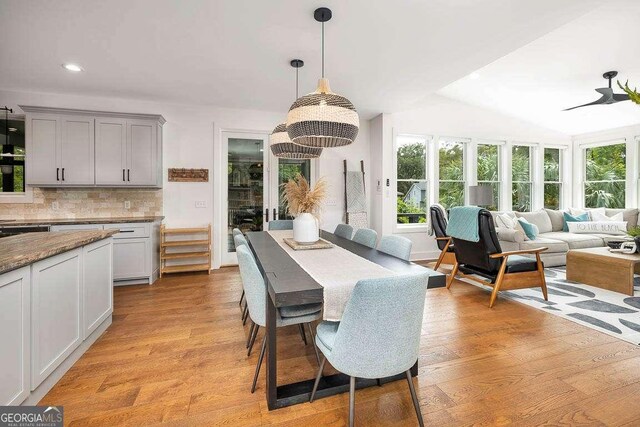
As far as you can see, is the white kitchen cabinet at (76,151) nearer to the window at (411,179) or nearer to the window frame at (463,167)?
the window at (411,179)

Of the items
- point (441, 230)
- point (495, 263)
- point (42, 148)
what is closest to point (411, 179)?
point (441, 230)

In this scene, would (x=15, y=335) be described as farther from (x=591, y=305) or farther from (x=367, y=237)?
(x=591, y=305)

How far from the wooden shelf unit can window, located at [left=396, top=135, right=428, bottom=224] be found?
11.4 ft

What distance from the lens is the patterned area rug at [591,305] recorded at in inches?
104

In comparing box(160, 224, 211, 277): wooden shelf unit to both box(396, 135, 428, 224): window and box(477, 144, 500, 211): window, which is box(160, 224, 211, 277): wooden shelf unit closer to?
box(396, 135, 428, 224): window

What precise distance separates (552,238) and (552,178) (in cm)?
247

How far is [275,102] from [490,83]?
3.68 metres

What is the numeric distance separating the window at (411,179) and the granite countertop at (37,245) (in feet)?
15.2

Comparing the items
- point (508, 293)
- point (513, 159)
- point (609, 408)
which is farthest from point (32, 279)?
point (513, 159)

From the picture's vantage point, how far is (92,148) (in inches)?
157

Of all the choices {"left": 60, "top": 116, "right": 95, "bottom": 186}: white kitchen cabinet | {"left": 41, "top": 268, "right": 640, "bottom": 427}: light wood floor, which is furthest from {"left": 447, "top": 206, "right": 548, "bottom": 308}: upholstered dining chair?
{"left": 60, "top": 116, "right": 95, "bottom": 186}: white kitchen cabinet

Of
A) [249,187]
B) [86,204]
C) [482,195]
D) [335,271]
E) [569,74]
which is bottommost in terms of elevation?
[335,271]

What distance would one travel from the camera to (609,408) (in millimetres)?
1653

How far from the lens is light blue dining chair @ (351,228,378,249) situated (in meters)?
2.73
